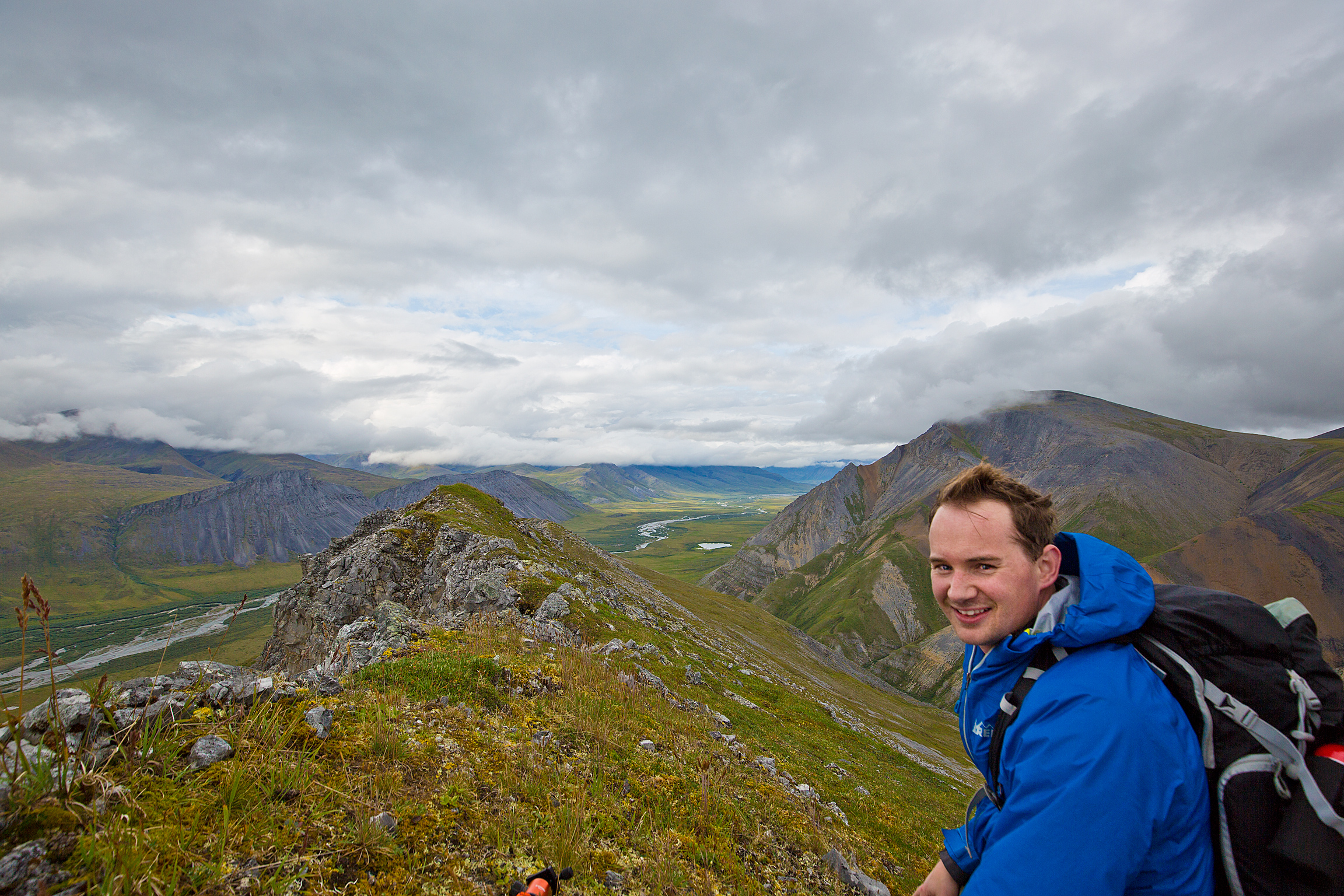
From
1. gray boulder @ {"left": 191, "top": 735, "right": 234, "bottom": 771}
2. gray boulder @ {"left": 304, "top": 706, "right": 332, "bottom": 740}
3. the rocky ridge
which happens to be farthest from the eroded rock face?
gray boulder @ {"left": 191, "top": 735, "right": 234, "bottom": 771}

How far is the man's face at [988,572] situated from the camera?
164 inches

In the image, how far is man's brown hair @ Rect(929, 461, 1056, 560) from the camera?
4.16 metres

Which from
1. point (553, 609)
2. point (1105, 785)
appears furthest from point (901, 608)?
point (1105, 785)

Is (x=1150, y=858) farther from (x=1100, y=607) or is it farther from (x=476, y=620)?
(x=476, y=620)

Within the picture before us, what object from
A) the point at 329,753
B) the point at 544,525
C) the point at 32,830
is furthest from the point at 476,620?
the point at 544,525

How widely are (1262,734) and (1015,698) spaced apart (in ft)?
4.12

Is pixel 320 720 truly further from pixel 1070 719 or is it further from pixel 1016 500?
pixel 1016 500

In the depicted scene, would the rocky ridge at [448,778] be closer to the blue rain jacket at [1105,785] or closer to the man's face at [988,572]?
the blue rain jacket at [1105,785]

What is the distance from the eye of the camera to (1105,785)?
2.86 m

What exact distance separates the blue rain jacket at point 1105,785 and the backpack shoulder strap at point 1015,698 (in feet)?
1.20

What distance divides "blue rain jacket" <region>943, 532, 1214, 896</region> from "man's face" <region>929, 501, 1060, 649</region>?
695 millimetres

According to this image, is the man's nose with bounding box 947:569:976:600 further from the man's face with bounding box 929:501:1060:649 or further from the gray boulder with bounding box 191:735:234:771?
the gray boulder with bounding box 191:735:234:771

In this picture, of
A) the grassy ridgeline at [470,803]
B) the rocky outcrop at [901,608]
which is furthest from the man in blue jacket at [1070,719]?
the rocky outcrop at [901,608]

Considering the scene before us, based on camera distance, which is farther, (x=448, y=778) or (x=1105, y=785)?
(x=448, y=778)
